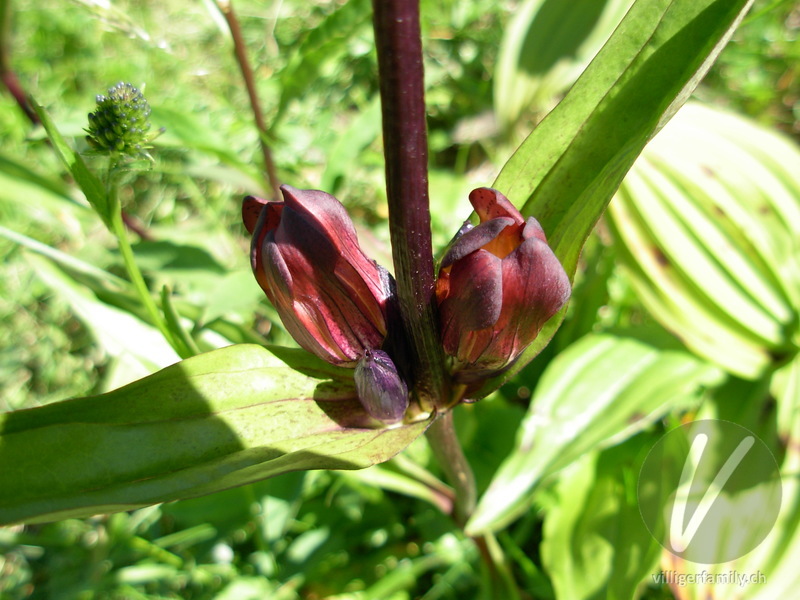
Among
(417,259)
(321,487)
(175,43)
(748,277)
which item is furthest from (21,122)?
(748,277)

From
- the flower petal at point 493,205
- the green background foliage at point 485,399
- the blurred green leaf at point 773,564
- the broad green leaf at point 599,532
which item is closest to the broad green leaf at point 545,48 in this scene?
the green background foliage at point 485,399

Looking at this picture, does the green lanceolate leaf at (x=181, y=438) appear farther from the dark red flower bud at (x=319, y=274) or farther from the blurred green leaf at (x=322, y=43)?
the blurred green leaf at (x=322, y=43)

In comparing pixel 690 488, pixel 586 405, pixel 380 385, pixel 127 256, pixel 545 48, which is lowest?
pixel 690 488

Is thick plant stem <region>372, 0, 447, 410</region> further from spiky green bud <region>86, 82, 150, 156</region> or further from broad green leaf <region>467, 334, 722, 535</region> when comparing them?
broad green leaf <region>467, 334, 722, 535</region>

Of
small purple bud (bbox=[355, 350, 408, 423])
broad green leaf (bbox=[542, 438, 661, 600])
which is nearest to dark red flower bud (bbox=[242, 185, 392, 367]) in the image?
small purple bud (bbox=[355, 350, 408, 423])

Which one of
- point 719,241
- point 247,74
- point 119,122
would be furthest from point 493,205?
point 719,241

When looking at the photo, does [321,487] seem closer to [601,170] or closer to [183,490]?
[183,490]

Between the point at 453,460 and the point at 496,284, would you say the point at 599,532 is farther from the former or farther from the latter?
the point at 496,284
